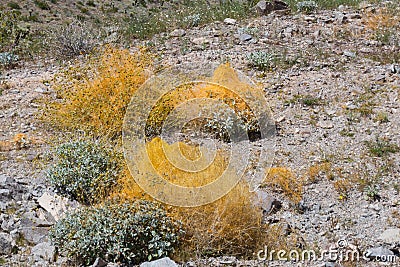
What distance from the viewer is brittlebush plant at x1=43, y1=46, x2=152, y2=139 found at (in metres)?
6.50

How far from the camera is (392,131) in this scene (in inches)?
262

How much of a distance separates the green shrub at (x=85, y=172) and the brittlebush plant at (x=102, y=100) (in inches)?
25.5

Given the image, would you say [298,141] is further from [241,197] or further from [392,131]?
[241,197]

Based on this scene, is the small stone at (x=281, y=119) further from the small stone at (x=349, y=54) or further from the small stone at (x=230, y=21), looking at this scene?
the small stone at (x=230, y=21)

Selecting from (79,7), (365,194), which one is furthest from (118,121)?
(79,7)

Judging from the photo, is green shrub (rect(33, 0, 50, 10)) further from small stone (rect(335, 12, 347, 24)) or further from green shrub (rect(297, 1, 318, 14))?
small stone (rect(335, 12, 347, 24))

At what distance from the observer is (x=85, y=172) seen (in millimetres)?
5281

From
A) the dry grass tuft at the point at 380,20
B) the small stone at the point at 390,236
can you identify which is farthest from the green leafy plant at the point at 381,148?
the dry grass tuft at the point at 380,20

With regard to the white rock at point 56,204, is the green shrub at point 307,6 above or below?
above

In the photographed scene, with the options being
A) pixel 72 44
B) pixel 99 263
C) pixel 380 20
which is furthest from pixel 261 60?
pixel 99 263

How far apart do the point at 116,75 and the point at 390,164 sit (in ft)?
12.3

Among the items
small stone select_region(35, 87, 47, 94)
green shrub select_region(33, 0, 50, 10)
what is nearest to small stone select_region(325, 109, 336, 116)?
small stone select_region(35, 87, 47, 94)

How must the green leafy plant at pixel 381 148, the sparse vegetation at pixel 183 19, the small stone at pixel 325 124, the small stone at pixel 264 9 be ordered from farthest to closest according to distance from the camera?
the small stone at pixel 264 9 → the sparse vegetation at pixel 183 19 → the small stone at pixel 325 124 → the green leafy plant at pixel 381 148

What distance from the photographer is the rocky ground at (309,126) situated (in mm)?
4797
